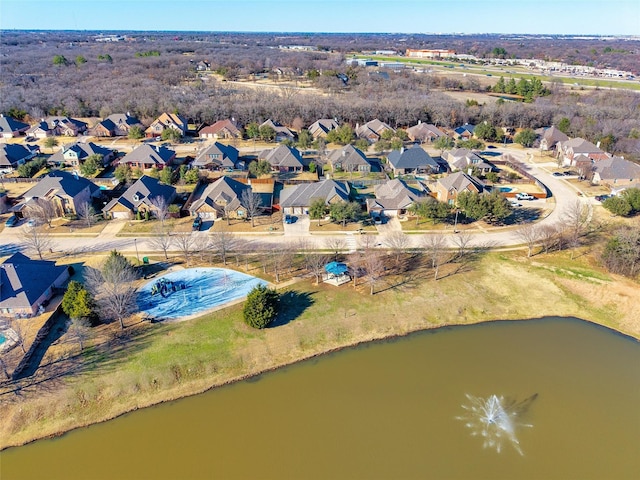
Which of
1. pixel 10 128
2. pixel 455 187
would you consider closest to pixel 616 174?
pixel 455 187

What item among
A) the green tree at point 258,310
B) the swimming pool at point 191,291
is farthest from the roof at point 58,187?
the green tree at point 258,310

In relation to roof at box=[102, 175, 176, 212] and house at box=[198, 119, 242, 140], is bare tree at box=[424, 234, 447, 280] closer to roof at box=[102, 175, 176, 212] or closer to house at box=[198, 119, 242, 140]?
roof at box=[102, 175, 176, 212]

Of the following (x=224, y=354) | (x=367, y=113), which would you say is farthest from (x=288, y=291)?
(x=367, y=113)

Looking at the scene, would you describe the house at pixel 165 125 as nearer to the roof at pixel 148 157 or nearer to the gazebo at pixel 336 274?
the roof at pixel 148 157

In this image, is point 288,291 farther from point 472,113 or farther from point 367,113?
point 472,113

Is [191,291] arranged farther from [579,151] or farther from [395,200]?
[579,151]

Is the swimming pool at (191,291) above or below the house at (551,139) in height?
below
